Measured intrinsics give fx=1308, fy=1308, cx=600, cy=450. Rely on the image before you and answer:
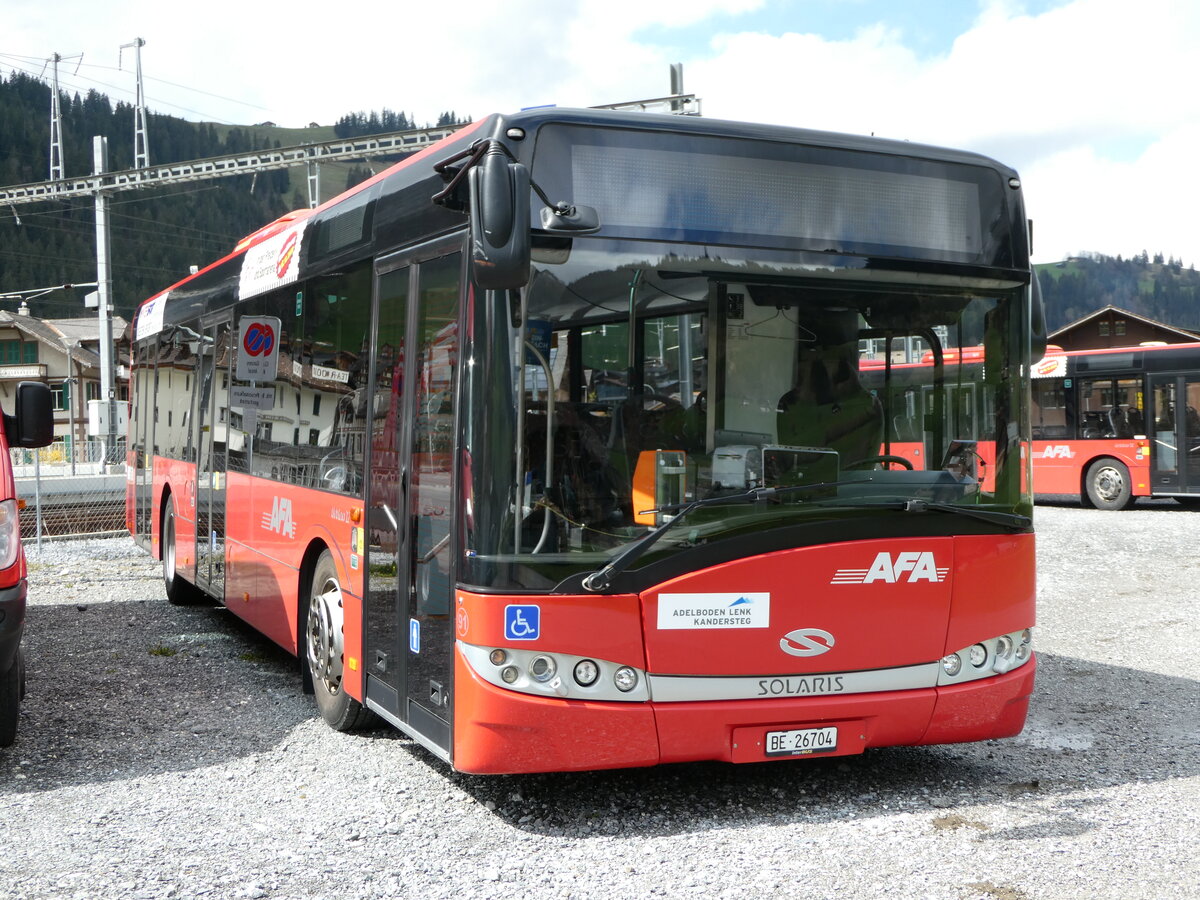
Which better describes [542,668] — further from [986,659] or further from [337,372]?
[337,372]

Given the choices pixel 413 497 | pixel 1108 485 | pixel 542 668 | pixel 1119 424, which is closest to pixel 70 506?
pixel 413 497

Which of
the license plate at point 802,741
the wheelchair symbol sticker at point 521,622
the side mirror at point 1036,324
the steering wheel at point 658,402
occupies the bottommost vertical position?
the license plate at point 802,741

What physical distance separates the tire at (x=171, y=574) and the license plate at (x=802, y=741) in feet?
25.8

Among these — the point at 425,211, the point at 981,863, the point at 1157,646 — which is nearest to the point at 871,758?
the point at 981,863

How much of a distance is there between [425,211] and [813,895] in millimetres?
3321

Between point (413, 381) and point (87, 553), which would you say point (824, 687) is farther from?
point (87, 553)

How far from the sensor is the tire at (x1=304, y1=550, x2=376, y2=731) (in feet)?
22.2

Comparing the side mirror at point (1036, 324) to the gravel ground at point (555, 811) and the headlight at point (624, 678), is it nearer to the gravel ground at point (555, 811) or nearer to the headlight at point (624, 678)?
the gravel ground at point (555, 811)

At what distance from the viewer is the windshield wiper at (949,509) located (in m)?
5.42

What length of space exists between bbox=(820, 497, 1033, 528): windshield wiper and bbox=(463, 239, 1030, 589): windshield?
1cm

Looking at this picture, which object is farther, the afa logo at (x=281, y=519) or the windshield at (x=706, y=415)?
the afa logo at (x=281, y=519)

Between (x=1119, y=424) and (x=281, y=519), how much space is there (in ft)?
→ 63.9

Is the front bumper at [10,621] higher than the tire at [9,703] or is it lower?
→ higher

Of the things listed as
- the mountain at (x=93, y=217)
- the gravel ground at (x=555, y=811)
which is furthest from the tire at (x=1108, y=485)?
the mountain at (x=93, y=217)
